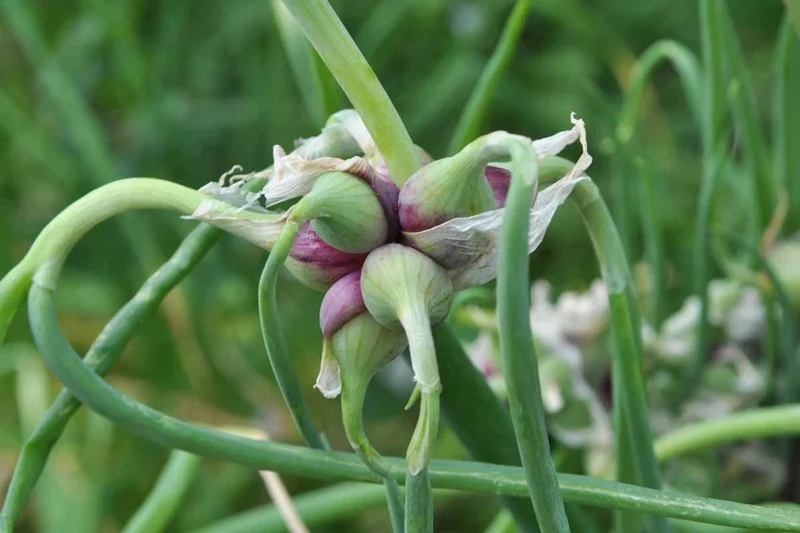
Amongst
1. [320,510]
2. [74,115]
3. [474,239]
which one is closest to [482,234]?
[474,239]

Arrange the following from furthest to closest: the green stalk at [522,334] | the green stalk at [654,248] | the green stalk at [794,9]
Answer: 1. the green stalk at [654,248]
2. the green stalk at [794,9]
3. the green stalk at [522,334]

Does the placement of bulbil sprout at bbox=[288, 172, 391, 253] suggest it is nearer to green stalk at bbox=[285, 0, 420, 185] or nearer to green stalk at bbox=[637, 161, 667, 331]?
green stalk at bbox=[285, 0, 420, 185]

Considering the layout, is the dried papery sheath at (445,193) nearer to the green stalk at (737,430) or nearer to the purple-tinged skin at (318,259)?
the purple-tinged skin at (318,259)

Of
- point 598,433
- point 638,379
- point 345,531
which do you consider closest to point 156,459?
point 345,531

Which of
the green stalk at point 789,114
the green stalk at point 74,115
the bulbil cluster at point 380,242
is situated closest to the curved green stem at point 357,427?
the bulbil cluster at point 380,242

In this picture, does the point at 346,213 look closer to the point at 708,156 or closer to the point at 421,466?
the point at 421,466

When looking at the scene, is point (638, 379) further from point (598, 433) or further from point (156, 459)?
point (156, 459)

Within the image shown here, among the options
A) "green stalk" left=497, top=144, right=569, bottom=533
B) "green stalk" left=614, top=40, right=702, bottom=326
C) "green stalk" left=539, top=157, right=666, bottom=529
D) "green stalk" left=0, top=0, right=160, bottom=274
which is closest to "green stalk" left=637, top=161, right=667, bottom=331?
"green stalk" left=614, top=40, right=702, bottom=326

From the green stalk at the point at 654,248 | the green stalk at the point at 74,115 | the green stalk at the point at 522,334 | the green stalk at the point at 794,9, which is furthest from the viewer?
the green stalk at the point at 74,115
